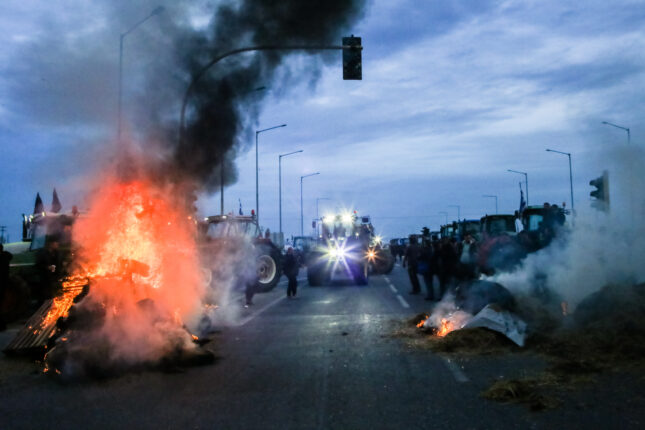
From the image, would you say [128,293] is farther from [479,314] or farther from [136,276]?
[479,314]

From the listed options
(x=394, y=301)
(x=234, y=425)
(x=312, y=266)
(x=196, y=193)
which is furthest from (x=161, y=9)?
(x=312, y=266)

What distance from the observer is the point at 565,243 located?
484 inches

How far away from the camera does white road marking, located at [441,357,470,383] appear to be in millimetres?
6816

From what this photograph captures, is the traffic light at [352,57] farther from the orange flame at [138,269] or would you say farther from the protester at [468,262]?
the protester at [468,262]

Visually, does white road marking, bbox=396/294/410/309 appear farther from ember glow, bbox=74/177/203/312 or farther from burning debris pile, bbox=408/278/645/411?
ember glow, bbox=74/177/203/312

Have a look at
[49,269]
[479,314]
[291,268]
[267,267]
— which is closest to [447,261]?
[291,268]

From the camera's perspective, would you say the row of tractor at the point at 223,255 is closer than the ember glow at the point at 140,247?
No

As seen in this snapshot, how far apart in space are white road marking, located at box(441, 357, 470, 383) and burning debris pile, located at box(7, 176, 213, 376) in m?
3.23

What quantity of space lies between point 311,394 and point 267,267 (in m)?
13.7

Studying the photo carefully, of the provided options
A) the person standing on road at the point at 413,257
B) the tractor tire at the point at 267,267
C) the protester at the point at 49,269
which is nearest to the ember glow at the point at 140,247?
the protester at the point at 49,269

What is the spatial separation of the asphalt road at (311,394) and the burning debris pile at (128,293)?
406mm

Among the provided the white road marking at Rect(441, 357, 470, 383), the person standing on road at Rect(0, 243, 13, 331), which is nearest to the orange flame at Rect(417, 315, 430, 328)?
the white road marking at Rect(441, 357, 470, 383)

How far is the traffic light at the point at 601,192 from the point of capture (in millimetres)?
10812

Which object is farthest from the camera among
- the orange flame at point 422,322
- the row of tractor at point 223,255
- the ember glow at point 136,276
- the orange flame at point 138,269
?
the row of tractor at point 223,255
